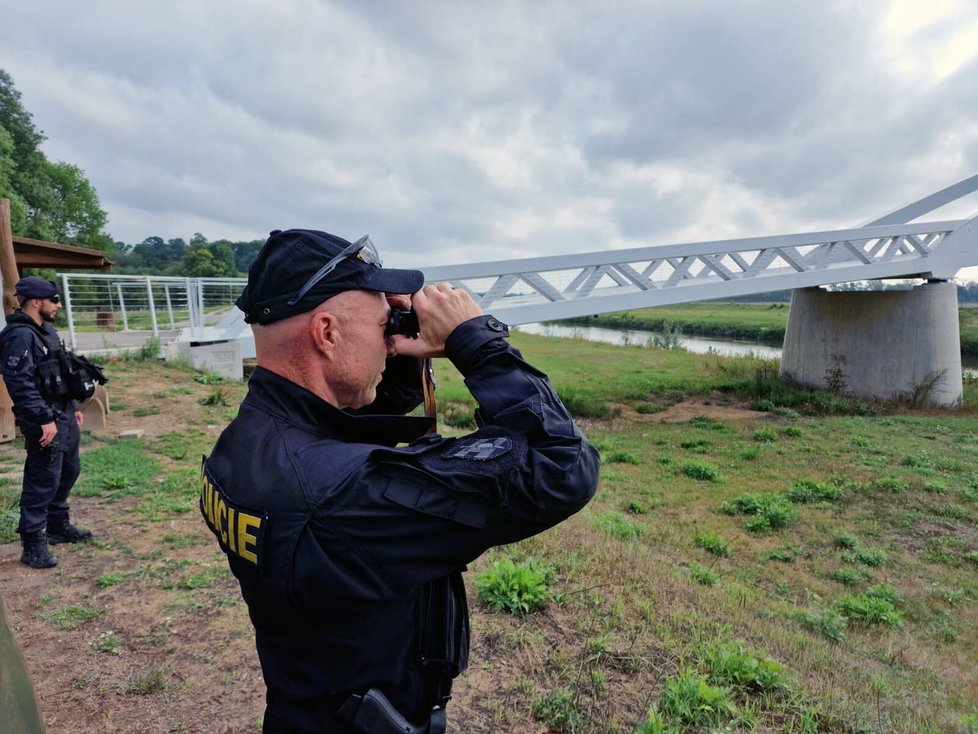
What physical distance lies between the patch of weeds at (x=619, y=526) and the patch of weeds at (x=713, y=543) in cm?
60

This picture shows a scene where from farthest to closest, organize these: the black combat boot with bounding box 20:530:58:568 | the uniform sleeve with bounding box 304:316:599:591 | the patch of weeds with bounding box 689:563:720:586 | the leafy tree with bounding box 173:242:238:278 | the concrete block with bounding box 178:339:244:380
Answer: the leafy tree with bounding box 173:242:238:278 < the concrete block with bounding box 178:339:244:380 < the patch of weeds with bounding box 689:563:720:586 < the black combat boot with bounding box 20:530:58:568 < the uniform sleeve with bounding box 304:316:599:591

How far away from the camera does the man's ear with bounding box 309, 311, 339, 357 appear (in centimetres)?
109

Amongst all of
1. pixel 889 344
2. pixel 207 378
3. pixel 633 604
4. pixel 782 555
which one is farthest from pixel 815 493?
pixel 207 378

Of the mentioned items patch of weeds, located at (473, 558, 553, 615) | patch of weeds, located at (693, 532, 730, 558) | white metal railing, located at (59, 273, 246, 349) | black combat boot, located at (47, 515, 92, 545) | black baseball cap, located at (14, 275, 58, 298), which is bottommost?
patch of weeds, located at (693, 532, 730, 558)

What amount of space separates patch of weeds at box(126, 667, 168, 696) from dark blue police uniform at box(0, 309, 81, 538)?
5.87 ft

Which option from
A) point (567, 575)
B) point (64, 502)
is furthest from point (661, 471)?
point (64, 502)

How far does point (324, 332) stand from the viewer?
1.10 meters

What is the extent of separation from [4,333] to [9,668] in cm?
377

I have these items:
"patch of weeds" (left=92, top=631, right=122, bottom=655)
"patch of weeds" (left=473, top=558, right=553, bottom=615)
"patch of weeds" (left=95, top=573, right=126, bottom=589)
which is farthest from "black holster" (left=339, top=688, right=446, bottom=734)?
"patch of weeds" (left=95, top=573, right=126, bottom=589)

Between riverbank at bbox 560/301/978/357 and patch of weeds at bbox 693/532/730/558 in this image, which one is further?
riverbank at bbox 560/301/978/357

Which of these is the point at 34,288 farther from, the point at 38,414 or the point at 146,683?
the point at 146,683

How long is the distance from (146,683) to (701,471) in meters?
7.60

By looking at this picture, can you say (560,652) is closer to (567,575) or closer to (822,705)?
(567,575)

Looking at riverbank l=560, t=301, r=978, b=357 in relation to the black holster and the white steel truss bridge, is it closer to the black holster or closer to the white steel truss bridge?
the white steel truss bridge
